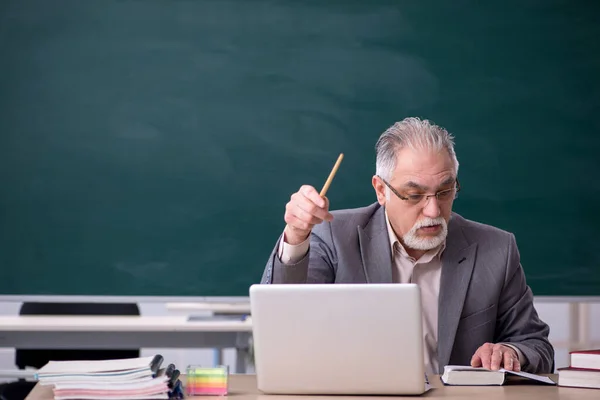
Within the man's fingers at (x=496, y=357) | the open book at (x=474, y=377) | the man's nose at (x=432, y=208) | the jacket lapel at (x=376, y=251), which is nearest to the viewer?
the open book at (x=474, y=377)

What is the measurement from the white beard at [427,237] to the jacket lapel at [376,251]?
92 mm

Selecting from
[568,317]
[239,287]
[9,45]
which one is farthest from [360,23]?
[568,317]

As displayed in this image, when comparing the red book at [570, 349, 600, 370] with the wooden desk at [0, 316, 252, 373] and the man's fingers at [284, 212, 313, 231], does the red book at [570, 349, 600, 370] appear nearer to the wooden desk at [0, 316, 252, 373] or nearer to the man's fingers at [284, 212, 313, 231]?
the man's fingers at [284, 212, 313, 231]

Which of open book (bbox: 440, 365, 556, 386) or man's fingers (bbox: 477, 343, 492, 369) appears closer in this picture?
open book (bbox: 440, 365, 556, 386)

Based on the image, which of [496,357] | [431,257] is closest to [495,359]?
[496,357]

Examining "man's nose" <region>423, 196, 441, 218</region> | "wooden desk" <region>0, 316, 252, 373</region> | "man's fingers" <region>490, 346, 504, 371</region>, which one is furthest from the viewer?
"wooden desk" <region>0, 316, 252, 373</region>

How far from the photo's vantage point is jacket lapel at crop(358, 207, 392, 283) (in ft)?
7.47

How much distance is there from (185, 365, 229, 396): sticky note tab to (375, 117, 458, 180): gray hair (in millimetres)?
870

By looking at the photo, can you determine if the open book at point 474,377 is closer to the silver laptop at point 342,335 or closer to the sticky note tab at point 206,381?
the silver laptop at point 342,335

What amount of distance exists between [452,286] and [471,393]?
0.60 metres

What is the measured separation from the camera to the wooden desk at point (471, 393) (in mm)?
1603

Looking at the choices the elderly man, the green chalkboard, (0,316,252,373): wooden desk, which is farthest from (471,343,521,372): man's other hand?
the green chalkboard

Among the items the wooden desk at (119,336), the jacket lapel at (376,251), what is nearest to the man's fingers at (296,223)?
the jacket lapel at (376,251)

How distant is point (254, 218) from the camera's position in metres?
3.55
